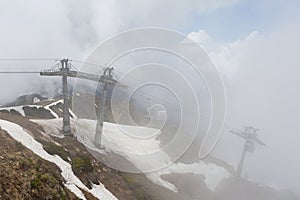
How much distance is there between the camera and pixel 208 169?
99500 mm

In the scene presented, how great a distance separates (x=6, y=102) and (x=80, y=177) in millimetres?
166935

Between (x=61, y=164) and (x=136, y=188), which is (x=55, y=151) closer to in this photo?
(x=61, y=164)

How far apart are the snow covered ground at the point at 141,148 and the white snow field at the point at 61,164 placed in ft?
42.5

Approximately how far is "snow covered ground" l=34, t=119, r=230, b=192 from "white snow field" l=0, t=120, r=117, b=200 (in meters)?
13.0

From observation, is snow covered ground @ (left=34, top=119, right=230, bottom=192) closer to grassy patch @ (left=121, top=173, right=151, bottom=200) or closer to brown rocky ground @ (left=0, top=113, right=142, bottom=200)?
brown rocky ground @ (left=0, top=113, right=142, bottom=200)

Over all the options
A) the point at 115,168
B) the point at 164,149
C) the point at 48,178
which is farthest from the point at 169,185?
the point at 48,178

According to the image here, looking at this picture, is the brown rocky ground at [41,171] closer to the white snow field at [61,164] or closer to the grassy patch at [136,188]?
the grassy patch at [136,188]

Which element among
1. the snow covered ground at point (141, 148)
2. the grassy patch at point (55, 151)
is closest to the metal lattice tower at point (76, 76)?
the snow covered ground at point (141, 148)

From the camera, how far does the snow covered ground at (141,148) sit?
68.9 m

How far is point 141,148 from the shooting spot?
290 feet

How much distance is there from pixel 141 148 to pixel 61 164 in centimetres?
4719

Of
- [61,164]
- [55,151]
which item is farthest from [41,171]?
[55,151]

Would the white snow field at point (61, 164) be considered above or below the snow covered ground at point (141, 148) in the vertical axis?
above

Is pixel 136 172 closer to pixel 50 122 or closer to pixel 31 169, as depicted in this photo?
pixel 50 122
